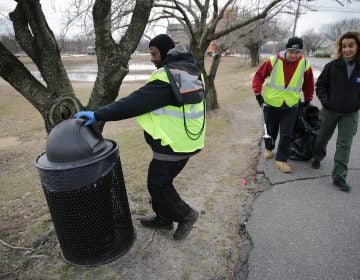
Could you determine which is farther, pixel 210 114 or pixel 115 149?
pixel 210 114

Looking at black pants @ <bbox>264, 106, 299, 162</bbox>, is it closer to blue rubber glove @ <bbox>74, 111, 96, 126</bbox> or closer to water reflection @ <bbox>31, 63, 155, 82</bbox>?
blue rubber glove @ <bbox>74, 111, 96, 126</bbox>

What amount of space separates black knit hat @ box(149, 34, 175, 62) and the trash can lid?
898 mm

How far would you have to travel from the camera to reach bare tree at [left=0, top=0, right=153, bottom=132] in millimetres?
3250

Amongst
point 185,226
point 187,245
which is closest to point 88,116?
point 185,226

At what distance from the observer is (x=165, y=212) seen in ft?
10.6

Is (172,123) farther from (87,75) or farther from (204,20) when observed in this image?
(87,75)

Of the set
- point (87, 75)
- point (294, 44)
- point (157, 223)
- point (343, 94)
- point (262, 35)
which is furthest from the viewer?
point (87, 75)

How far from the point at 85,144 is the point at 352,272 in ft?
8.06

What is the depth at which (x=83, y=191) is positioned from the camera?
2.64 meters

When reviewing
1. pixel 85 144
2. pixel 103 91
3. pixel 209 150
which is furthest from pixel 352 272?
pixel 209 150

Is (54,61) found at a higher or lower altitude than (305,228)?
higher

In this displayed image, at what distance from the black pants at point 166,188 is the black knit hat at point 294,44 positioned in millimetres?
2520

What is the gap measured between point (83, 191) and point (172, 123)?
899 millimetres

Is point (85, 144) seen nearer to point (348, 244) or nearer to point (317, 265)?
point (317, 265)
